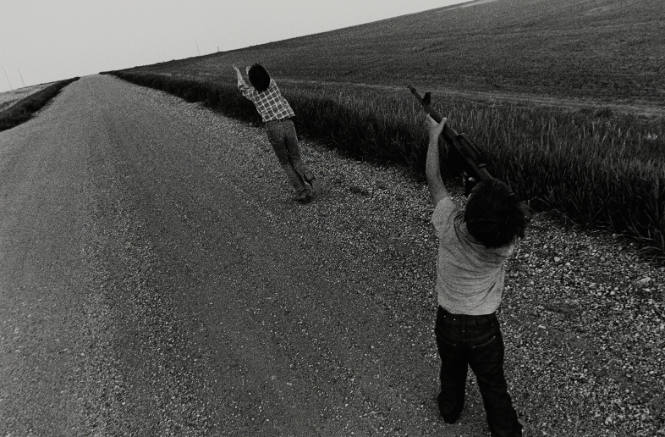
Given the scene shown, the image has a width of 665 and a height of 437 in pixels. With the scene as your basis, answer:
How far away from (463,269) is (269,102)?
173 inches

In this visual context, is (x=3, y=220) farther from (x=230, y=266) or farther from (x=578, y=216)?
(x=578, y=216)

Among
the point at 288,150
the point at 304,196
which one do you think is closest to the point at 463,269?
the point at 304,196

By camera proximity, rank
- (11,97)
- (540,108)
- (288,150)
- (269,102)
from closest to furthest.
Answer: (269,102)
(288,150)
(540,108)
(11,97)

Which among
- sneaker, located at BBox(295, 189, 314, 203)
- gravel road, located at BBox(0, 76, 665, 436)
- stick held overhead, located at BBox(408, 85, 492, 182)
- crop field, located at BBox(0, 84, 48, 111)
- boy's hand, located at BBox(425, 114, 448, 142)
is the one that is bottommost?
gravel road, located at BBox(0, 76, 665, 436)

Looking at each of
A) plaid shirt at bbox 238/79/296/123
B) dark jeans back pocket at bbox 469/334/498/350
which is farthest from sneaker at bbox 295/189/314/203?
dark jeans back pocket at bbox 469/334/498/350

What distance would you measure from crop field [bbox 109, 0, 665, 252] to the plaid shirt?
2223 millimetres

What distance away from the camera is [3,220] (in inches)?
297

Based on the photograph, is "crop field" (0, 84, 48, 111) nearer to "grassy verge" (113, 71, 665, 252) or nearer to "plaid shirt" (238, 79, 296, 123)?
"grassy verge" (113, 71, 665, 252)

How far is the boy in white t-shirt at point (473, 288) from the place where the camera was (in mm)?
1825

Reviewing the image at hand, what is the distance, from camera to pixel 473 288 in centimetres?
209

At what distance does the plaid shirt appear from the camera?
18.7 feet

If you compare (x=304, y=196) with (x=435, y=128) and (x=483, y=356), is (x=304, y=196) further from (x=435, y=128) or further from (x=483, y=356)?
(x=483, y=356)

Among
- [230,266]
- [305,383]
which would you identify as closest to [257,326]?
[305,383]

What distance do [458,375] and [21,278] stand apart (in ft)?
18.6
